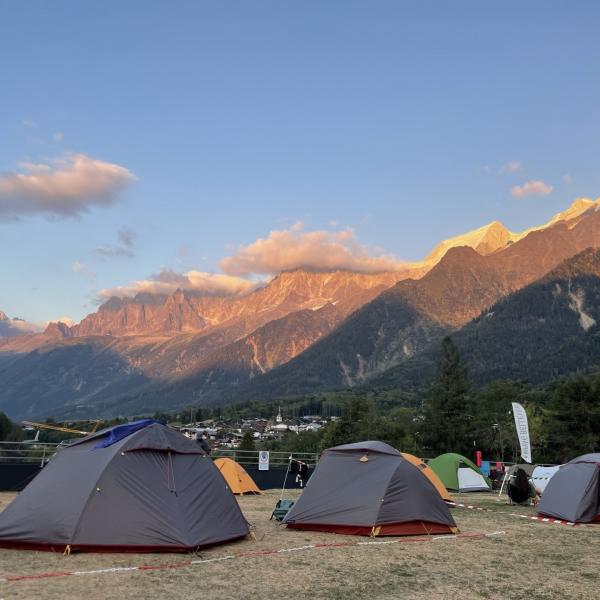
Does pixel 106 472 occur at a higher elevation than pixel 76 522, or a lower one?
higher

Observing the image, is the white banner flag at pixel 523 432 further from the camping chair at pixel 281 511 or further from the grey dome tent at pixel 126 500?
the grey dome tent at pixel 126 500

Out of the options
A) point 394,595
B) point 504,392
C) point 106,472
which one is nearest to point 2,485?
point 106,472

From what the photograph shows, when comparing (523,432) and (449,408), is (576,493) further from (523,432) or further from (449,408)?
(449,408)

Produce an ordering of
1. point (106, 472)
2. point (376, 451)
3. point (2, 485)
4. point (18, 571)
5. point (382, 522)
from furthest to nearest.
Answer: point (2, 485) < point (376, 451) < point (382, 522) < point (106, 472) < point (18, 571)

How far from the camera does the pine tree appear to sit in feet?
154

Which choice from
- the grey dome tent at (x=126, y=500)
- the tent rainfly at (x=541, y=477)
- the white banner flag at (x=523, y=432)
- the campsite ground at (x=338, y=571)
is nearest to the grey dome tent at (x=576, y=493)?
the campsite ground at (x=338, y=571)

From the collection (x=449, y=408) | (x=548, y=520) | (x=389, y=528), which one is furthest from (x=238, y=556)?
(x=449, y=408)

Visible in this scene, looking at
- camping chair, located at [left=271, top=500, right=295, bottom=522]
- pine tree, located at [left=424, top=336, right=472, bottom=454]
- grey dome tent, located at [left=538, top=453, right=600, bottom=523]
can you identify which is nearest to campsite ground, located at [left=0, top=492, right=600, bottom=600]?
camping chair, located at [left=271, top=500, right=295, bottom=522]

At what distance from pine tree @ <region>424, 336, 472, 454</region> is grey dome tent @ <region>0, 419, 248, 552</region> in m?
38.6

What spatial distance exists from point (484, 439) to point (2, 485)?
39326mm

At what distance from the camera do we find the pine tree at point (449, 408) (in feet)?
154

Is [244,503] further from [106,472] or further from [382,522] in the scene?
[106,472]

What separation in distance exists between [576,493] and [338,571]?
8.18 meters

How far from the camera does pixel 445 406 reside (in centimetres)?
4809
